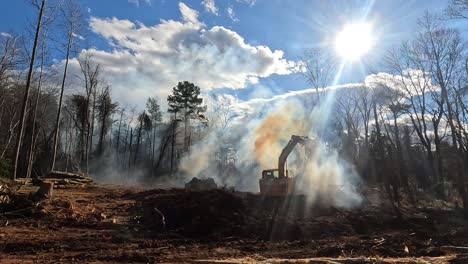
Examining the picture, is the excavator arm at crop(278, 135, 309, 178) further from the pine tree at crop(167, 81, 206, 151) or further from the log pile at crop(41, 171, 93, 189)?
the pine tree at crop(167, 81, 206, 151)

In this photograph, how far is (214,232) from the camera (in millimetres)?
14250

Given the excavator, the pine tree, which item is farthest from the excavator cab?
the pine tree

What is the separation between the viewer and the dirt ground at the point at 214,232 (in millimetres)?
10164

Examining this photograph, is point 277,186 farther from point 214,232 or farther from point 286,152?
point 214,232

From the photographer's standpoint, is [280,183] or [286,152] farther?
[286,152]

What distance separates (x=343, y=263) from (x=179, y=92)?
4546cm

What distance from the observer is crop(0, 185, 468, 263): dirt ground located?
10164 millimetres

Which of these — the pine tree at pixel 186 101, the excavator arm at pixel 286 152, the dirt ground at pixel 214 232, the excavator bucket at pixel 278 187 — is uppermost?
the pine tree at pixel 186 101

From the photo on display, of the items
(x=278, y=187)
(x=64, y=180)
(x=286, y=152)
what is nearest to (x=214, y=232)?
(x=278, y=187)

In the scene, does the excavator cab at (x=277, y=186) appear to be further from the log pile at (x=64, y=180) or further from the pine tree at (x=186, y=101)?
the pine tree at (x=186, y=101)

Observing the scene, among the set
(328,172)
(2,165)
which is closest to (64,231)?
(2,165)

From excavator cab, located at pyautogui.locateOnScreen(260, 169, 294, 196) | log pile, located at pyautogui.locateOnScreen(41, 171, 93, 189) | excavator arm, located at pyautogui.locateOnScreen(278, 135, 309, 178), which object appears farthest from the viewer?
log pile, located at pyautogui.locateOnScreen(41, 171, 93, 189)

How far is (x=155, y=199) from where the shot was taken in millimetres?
18641

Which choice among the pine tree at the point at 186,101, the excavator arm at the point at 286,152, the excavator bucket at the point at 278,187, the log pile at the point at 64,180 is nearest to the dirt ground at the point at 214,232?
the excavator bucket at the point at 278,187
